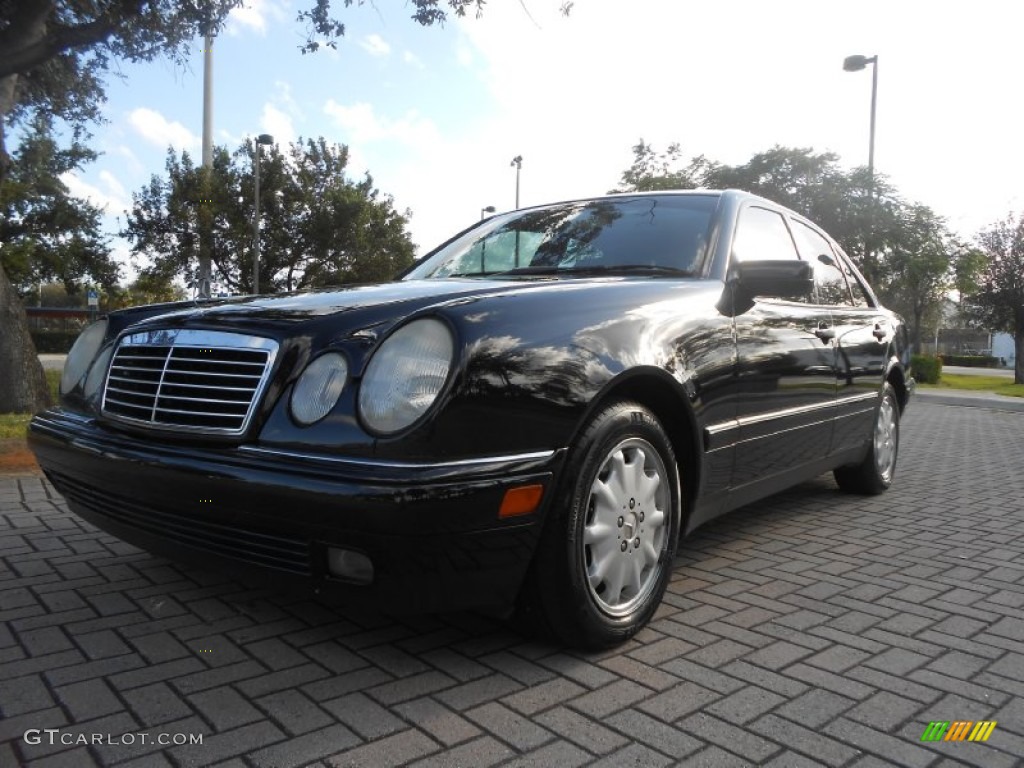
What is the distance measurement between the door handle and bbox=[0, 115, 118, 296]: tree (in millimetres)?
31530

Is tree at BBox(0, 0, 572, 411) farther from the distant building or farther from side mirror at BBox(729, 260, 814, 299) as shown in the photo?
the distant building

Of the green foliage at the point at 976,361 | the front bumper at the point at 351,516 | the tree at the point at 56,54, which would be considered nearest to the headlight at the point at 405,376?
the front bumper at the point at 351,516

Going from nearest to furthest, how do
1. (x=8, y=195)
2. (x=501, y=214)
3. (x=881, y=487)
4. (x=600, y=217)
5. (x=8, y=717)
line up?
1. (x=8, y=717)
2. (x=600, y=217)
3. (x=501, y=214)
4. (x=881, y=487)
5. (x=8, y=195)

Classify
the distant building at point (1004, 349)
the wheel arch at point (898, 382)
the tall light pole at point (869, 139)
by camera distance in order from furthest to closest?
the distant building at point (1004, 349) < the tall light pole at point (869, 139) < the wheel arch at point (898, 382)

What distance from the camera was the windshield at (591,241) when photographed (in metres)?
3.40

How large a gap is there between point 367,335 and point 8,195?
107 feet

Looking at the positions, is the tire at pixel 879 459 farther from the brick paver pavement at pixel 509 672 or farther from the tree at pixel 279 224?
the tree at pixel 279 224

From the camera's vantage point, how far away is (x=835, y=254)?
4934 millimetres

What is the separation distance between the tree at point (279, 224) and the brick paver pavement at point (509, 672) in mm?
25424

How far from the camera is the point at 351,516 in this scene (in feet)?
6.61

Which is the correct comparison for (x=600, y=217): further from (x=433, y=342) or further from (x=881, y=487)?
(x=881, y=487)

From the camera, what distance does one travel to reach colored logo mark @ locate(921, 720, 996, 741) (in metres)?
2.11

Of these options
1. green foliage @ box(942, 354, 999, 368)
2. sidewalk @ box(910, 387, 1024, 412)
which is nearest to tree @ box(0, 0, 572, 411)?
sidewalk @ box(910, 387, 1024, 412)

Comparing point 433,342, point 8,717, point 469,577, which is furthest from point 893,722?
point 8,717
